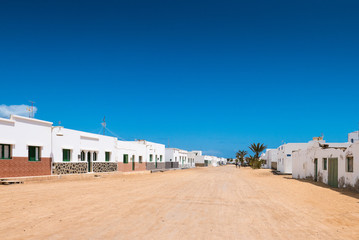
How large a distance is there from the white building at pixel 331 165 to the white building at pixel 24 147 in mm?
22195

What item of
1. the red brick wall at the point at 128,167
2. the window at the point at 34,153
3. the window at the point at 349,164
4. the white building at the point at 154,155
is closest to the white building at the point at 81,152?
the red brick wall at the point at 128,167

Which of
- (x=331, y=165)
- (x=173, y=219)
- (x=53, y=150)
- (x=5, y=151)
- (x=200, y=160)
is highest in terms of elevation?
(x=5, y=151)

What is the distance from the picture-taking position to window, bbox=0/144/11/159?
70.1 ft

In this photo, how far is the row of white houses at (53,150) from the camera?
22.0 m

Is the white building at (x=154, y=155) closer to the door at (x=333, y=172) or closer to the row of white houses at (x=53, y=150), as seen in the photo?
the row of white houses at (x=53, y=150)

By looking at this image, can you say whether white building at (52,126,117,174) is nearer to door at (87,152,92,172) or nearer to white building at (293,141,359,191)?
door at (87,152,92,172)

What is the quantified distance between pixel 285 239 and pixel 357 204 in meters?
7.57

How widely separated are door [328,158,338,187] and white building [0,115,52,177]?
22.1 metres

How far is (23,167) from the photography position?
22938 millimetres

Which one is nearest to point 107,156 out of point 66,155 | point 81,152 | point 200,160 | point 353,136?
point 81,152

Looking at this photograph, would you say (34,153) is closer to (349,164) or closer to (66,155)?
(66,155)

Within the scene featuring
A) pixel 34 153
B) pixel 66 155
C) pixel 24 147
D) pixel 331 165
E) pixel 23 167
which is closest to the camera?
pixel 331 165

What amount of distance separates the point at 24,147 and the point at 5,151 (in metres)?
1.60

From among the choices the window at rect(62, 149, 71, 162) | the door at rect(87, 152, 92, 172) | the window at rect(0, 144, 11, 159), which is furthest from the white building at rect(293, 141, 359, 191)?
the window at rect(0, 144, 11, 159)
